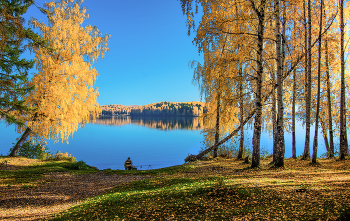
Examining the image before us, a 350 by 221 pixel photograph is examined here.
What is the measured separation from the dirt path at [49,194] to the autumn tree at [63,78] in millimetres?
5693

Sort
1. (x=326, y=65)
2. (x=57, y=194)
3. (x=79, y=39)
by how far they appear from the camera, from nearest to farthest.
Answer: (x=57, y=194) < (x=326, y=65) < (x=79, y=39)

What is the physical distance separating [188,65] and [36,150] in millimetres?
16589

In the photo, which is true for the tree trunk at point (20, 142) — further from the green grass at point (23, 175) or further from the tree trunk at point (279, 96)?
the tree trunk at point (279, 96)

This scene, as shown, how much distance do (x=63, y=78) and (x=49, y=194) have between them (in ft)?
34.5

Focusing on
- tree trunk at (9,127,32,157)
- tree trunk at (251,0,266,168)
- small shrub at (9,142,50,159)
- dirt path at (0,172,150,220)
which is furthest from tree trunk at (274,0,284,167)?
small shrub at (9,142,50,159)

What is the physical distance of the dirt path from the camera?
22.0 feet

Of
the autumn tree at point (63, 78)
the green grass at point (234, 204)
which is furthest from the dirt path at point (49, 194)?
the autumn tree at point (63, 78)

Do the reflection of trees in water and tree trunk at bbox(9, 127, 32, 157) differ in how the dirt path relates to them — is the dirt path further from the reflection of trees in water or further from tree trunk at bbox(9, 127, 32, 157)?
the reflection of trees in water

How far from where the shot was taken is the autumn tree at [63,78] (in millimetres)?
15805

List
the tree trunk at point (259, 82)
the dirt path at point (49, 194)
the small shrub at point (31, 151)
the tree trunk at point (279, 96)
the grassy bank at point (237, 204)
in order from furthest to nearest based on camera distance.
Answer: the small shrub at point (31, 151)
the tree trunk at point (259, 82)
the tree trunk at point (279, 96)
the dirt path at point (49, 194)
the grassy bank at point (237, 204)

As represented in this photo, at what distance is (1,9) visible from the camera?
627 centimetres

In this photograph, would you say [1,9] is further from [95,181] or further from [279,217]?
[279,217]

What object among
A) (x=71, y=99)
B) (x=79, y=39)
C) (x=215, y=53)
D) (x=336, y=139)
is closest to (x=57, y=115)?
(x=71, y=99)

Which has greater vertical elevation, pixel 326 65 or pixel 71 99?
pixel 326 65
